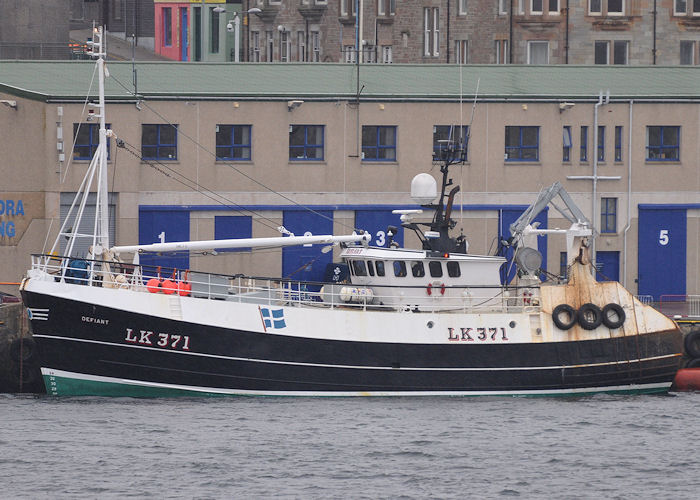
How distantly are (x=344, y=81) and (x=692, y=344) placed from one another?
16269 millimetres

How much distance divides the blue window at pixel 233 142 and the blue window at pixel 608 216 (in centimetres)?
1210

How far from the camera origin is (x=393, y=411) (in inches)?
1468

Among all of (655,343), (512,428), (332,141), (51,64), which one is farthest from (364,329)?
(51,64)

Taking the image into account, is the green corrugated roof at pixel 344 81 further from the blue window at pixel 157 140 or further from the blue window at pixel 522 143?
the blue window at pixel 522 143

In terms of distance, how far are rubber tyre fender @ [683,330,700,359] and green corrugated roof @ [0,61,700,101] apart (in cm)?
1180

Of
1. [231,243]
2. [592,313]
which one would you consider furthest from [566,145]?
[231,243]

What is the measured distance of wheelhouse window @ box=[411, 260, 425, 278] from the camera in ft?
130

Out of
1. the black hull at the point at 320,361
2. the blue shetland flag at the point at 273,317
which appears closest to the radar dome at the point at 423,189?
the black hull at the point at 320,361

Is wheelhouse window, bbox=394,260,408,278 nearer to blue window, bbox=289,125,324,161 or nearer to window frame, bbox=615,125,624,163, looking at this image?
blue window, bbox=289,125,324,161

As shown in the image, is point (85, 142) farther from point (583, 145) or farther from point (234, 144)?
point (583, 145)

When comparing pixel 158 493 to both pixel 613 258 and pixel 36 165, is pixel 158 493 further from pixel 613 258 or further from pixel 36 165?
pixel 613 258

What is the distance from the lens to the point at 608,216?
52188 mm

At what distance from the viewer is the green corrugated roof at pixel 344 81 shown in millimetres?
51219

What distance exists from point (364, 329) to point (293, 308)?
1.85 m
